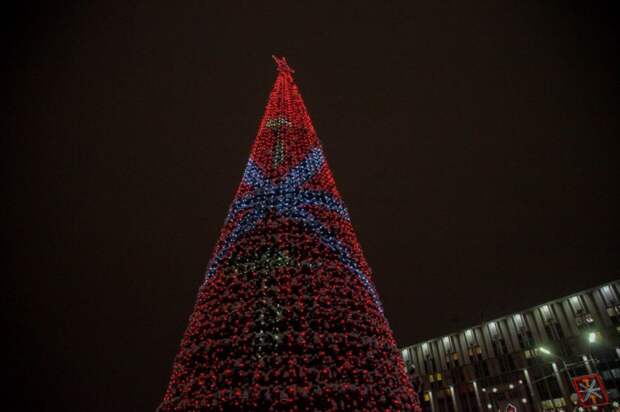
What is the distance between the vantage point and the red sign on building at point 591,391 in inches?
314

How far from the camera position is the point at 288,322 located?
203 inches

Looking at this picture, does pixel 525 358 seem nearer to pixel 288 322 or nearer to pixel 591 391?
pixel 591 391

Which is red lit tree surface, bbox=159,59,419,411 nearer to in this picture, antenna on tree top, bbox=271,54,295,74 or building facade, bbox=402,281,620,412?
antenna on tree top, bbox=271,54,295,74

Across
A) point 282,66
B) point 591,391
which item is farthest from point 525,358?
point 282,66

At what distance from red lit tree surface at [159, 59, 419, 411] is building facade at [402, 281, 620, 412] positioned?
29732 millimetres

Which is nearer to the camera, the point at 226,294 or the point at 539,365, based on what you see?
the point at 226,294

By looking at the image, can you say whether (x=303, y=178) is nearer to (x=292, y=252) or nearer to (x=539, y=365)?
(x=292, y=252)

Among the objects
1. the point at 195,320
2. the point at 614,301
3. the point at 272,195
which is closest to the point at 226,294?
the point at 195,320

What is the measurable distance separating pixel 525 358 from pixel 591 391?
2963cm

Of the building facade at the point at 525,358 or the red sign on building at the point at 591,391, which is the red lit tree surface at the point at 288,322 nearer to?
the red sign on building at the point at 591,391

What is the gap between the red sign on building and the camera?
7977 mm

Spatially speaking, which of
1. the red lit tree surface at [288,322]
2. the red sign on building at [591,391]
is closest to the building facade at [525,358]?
the red sign on building at [591,391]

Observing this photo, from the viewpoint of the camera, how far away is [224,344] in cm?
509

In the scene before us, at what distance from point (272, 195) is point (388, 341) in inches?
132
